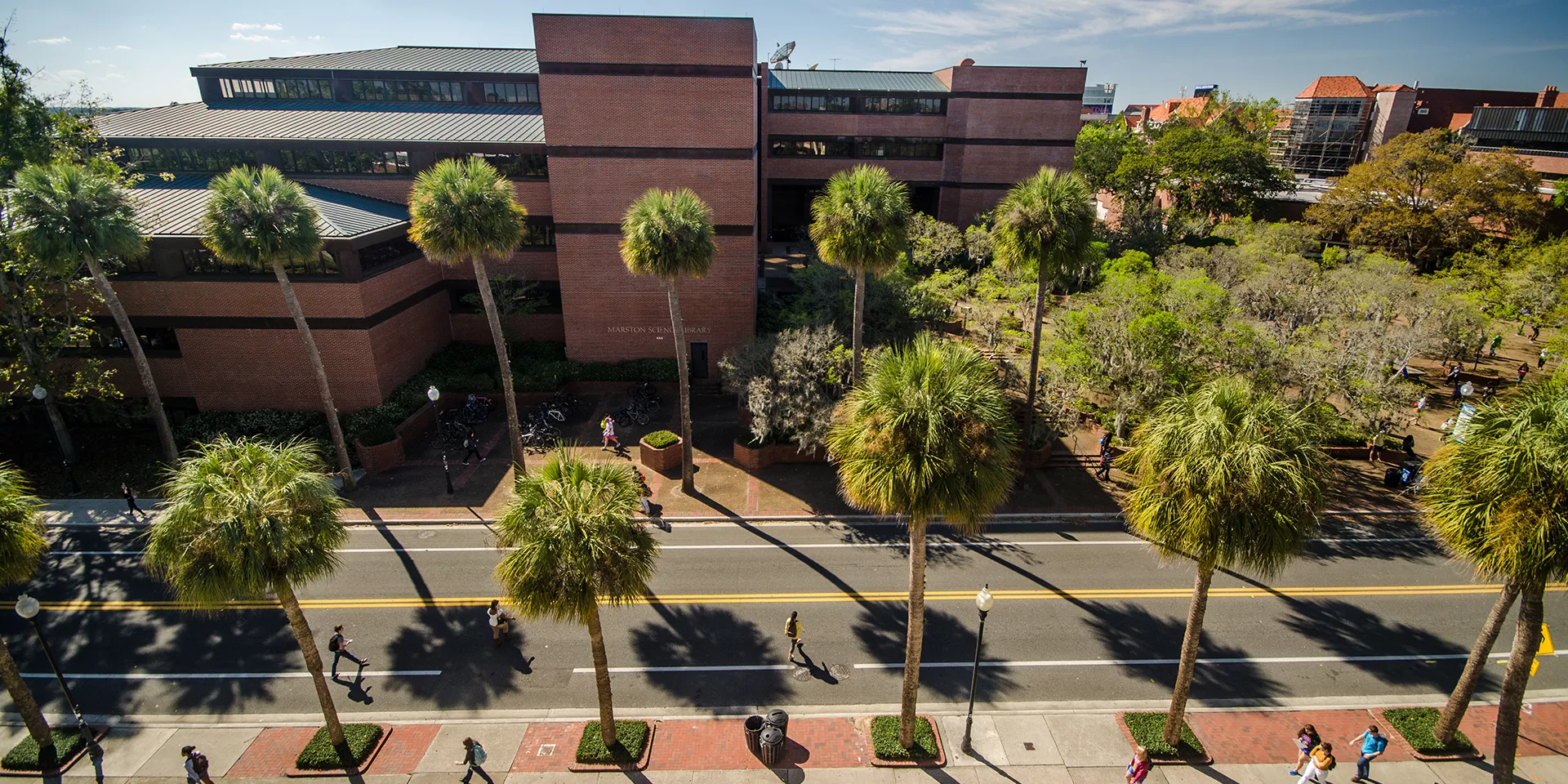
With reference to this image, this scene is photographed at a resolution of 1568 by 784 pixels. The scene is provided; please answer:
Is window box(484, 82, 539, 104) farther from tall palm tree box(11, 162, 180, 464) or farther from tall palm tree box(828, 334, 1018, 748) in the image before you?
tall palm tree box(828, 334, 1018, 748)

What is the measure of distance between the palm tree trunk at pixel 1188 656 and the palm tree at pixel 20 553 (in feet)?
72.8

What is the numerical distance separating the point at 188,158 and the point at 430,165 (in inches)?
471

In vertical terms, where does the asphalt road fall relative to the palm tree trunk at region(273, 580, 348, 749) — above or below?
below

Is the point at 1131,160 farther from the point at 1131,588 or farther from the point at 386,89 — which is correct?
the point at 386,89

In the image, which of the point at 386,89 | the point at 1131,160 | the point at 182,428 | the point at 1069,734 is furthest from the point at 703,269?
the point at 1131,160

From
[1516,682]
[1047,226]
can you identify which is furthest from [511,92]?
[1516,682]

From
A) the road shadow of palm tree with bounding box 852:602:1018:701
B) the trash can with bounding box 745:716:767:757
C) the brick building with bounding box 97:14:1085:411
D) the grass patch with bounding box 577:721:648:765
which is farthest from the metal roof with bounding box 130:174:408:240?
the road shadow of palm tree with bounding box 852:602:1018:701

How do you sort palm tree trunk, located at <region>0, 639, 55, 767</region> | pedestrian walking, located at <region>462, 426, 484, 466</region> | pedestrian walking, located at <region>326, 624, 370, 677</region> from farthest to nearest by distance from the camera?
pedestrian walking, located at <region>462, 426, 484, 466</region>, pedestrian walking, located at <region>326, 624, 370, 677</region>, palm tree trunk, located at <region>0, 639, 55, 767</region>

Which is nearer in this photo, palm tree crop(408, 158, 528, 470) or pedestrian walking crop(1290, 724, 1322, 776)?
pedestrian walking crop(1290, 724, 1322, 776)

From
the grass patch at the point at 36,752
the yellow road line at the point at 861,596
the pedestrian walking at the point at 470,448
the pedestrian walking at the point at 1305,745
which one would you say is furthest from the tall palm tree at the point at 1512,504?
the pedestrian walking at the point at 470,448

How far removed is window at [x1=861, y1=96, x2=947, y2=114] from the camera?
179ft

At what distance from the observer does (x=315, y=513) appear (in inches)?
521

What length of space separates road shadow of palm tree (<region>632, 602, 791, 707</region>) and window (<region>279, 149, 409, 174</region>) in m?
27.3

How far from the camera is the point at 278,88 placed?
40.5 metres
